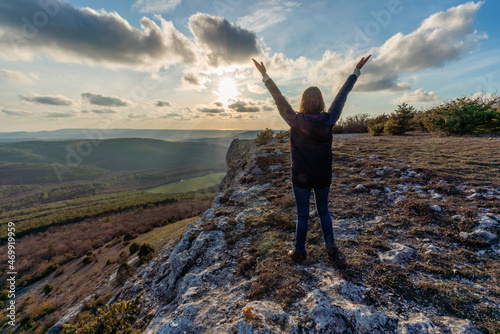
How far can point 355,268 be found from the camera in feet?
11.6

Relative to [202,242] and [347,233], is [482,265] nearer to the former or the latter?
[347,233]

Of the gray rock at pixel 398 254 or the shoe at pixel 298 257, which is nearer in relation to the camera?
the gray rock at pixel 398 254

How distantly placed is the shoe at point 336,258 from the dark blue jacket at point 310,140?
1.47 m

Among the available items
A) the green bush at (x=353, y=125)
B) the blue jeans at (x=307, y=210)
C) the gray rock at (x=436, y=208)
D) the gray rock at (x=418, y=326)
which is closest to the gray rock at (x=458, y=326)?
the gray rock at (x=418, y=326)

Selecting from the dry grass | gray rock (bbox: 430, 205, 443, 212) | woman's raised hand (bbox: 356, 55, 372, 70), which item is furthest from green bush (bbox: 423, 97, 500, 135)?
woman's raised hand (bbox: 356, 55, 372, 70)

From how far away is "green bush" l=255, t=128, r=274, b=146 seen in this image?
781 inches

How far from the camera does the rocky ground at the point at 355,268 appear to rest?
8.47 feet

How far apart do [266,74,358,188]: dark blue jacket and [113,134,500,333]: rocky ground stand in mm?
1802

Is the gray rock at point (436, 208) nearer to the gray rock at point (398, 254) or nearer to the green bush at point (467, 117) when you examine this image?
the gray rock at point (398, 254)

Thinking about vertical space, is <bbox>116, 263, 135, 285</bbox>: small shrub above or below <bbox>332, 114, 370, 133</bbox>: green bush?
below

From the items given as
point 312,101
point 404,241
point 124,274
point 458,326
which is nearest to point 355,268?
point 458,326

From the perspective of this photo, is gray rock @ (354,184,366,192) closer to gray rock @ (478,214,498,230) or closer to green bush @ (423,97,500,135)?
gray rock @ (478,214,498,230)

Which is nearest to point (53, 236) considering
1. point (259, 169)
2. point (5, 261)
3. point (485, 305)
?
point (5, 261)

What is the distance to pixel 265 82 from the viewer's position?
3400mm
